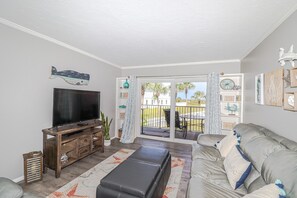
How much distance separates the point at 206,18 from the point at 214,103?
7.86 feet

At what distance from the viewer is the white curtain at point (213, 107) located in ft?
12.0

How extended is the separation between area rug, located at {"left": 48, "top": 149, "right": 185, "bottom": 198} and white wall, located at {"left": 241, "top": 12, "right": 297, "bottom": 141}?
161 cm

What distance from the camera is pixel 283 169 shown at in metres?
1.09

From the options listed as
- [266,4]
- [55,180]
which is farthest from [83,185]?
[266,4]

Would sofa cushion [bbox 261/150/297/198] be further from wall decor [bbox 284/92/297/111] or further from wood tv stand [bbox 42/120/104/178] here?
wood tv stand [bbox 42/120/104/178]

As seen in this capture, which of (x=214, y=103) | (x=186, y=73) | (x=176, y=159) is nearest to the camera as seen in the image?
(x=176, y=159)

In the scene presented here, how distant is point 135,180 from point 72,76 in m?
2.44

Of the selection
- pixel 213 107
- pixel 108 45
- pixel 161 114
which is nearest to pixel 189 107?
pixel 213 107

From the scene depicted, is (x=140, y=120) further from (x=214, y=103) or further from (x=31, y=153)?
(x=31, y=153)

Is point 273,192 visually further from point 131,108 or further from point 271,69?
point 131,108

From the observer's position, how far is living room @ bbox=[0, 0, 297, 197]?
164cm

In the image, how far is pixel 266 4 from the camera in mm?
1515

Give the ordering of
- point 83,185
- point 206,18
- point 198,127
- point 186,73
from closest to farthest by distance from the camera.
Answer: point 206,18 → point 83,185 → point 186,73 → point 198,127

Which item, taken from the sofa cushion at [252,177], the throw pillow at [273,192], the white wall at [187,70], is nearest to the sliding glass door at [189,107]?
the white wall at [187,70]
